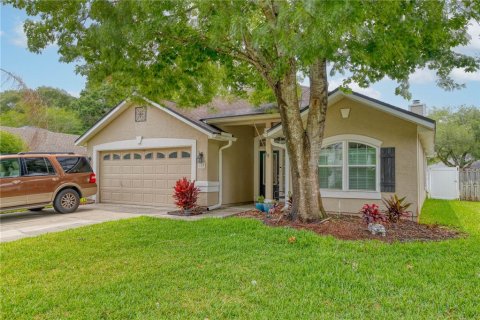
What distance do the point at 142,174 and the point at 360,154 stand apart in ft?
25.8

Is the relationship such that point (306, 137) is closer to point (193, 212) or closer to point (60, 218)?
point (193, 212)

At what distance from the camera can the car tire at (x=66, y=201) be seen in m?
10.5

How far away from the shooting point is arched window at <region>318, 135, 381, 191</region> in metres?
9.24

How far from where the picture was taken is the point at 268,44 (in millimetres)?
5508

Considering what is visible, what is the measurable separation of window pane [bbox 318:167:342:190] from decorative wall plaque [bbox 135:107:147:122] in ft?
22.6

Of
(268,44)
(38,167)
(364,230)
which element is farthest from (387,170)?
(38,167)

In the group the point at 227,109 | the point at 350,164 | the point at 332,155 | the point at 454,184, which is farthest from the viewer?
the point at 454,184

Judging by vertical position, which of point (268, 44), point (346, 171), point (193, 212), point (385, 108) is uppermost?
point (268, 44)

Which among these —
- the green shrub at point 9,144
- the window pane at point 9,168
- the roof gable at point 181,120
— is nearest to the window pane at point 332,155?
the roof gable at point 181,120

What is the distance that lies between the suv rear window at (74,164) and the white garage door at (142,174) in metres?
1.78

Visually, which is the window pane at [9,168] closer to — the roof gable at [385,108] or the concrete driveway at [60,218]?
the concrete driveway at [60,218]

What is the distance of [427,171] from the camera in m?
19.2

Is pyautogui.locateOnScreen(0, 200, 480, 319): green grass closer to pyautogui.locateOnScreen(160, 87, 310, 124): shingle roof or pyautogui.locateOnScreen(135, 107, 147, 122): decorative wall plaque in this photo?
pyautogui.locateOnScreen(160, 87, 310, 124): shingle roof

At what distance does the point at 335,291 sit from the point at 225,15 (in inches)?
176
